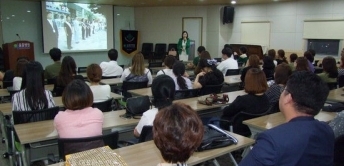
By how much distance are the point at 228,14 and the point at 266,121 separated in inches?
344

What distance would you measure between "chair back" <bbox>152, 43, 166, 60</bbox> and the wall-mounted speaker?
266 centimetres

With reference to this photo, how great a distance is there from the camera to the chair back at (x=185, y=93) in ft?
13.6

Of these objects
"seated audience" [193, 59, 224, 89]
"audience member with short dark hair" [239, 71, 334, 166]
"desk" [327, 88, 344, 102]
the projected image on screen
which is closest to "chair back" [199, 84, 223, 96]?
"seated audience" [193, 59, 224, 89]

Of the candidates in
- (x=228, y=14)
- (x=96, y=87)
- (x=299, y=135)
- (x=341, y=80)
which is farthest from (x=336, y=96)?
(x=228, y=14)

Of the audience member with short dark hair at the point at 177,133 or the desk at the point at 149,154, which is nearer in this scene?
the audience member with short dark hair at the point at 177,133

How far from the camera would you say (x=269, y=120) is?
310 cm

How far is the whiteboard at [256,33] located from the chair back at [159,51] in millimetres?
3132

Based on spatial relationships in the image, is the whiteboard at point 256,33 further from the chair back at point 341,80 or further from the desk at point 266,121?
the desk at point 266,121

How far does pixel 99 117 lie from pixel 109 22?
9932 millimetres

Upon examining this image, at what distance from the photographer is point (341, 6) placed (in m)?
8.67

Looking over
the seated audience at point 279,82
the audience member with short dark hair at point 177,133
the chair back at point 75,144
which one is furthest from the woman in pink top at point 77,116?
the seated audience at point 279,82

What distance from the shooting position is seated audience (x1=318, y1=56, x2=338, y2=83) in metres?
5.10

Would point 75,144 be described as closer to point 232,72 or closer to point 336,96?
point 336,96

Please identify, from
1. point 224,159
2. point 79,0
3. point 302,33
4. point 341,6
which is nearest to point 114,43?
point 79,0
